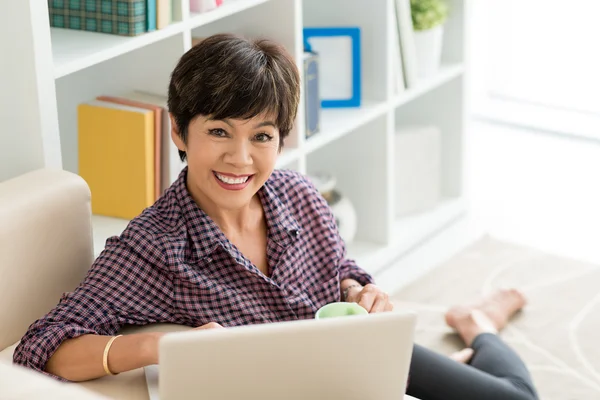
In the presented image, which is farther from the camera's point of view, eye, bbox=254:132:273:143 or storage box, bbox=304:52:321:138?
storage box, bbox=304:52:321:138

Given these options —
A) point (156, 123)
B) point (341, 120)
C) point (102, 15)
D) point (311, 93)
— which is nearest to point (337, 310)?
point (156, 123)

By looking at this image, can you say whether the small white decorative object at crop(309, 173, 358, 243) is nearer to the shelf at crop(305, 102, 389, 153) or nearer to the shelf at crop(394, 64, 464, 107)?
the shelf at crop(305, 102, 389, 153)

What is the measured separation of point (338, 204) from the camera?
310 cm

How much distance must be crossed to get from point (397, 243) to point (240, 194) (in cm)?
156

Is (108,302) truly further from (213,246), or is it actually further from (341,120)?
(341,120)

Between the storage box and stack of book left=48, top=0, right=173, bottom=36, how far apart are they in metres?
0.61

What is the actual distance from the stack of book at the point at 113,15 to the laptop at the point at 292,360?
1041 millimetres

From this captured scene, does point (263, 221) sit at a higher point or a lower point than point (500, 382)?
higher

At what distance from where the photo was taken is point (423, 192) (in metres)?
3.57

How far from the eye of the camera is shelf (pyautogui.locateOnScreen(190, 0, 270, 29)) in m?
2.34

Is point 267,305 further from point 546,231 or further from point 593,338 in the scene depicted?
point 546,231

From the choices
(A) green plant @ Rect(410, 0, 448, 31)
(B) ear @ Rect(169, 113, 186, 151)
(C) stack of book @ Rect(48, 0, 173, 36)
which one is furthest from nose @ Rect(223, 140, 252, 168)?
(A) green plant @ Rect(410, 0, 448, 31)

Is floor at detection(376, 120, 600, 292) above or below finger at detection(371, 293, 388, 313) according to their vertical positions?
below

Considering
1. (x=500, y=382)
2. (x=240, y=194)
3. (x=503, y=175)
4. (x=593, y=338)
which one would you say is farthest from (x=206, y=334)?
(x=503, y=175)
